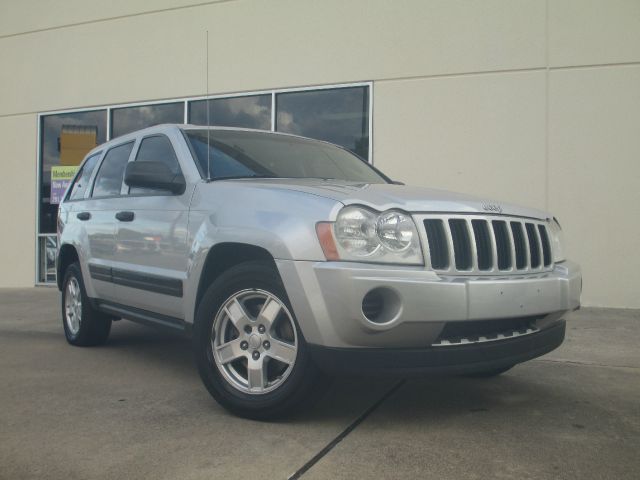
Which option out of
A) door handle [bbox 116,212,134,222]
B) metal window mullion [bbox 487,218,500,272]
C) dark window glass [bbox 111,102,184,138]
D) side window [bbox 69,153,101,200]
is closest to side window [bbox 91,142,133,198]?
side window [bbox 69,153,101,200]

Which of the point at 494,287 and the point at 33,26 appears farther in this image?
the point at 33,26

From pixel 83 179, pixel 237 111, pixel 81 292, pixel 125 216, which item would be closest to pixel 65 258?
pixel 81 292

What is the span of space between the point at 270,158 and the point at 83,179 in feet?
8.04

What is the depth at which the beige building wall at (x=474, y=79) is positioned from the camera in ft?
26.0

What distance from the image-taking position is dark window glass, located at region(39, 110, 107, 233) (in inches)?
441

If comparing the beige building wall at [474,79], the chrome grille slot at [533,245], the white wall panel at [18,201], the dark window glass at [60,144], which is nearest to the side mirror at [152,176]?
the chrome grille slot at [533,245]

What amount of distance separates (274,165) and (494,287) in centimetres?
181

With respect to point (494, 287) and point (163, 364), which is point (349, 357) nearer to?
point (494, 287)

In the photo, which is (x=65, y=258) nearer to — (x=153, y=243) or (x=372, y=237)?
(x=153, y=243)

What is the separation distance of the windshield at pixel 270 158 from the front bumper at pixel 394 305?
122 centimetres

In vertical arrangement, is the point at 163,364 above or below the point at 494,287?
below

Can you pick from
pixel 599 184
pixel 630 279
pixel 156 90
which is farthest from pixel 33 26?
pixel 630 279

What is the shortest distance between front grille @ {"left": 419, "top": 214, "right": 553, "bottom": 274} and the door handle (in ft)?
7.76

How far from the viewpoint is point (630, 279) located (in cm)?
783
